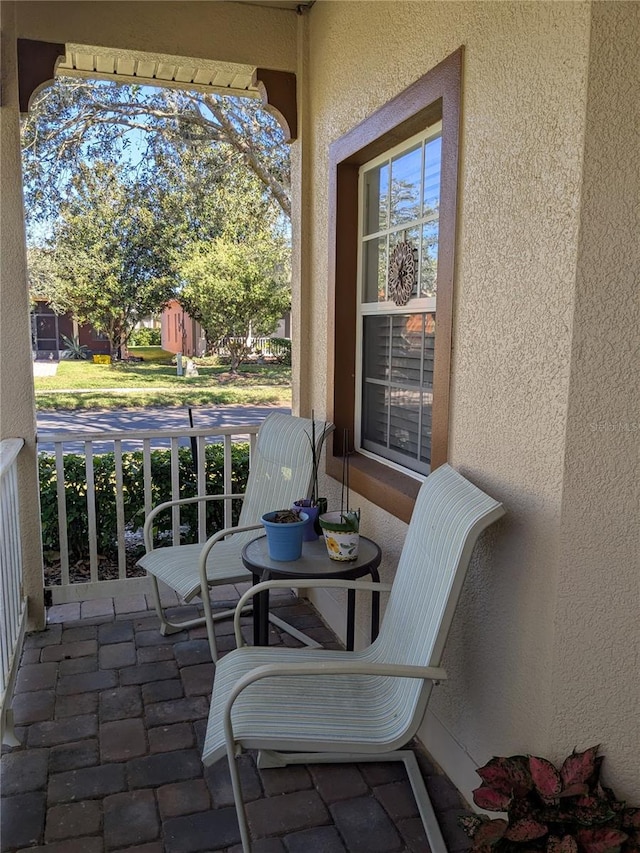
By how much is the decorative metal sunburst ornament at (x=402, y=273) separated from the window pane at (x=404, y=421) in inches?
15.9

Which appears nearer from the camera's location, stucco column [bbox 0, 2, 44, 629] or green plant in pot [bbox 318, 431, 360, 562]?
green plant in pot [bbox 318, 431, 360, 562]

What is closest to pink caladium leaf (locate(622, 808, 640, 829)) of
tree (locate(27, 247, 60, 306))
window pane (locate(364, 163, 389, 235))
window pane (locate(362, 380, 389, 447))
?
window pane (locate(362, 380, 389, 447))

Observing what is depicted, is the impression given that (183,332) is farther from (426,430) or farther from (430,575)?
(430,575)

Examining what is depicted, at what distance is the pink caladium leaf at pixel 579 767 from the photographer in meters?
1.54

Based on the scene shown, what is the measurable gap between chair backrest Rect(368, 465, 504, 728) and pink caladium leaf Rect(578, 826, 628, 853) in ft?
1.48

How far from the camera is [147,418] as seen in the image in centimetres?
1264

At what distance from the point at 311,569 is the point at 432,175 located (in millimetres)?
1577

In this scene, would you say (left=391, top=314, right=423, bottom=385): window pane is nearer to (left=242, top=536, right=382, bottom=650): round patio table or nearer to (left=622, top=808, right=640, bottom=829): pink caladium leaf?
(left=242, top=536, right=382, bottom=650): round patio table

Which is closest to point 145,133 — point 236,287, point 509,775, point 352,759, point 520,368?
point 236,287

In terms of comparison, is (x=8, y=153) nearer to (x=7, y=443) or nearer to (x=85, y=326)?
(x=7, y=443)

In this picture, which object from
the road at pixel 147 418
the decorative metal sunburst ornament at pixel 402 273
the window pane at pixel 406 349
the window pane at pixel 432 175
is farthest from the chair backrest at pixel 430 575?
the road at pixel 147 418

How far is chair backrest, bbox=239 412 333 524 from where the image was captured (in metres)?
3.13

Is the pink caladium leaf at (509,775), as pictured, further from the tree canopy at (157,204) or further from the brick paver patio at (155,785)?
the tree canopy at (157,204)

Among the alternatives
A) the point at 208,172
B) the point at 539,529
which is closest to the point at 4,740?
the point at 539,529
